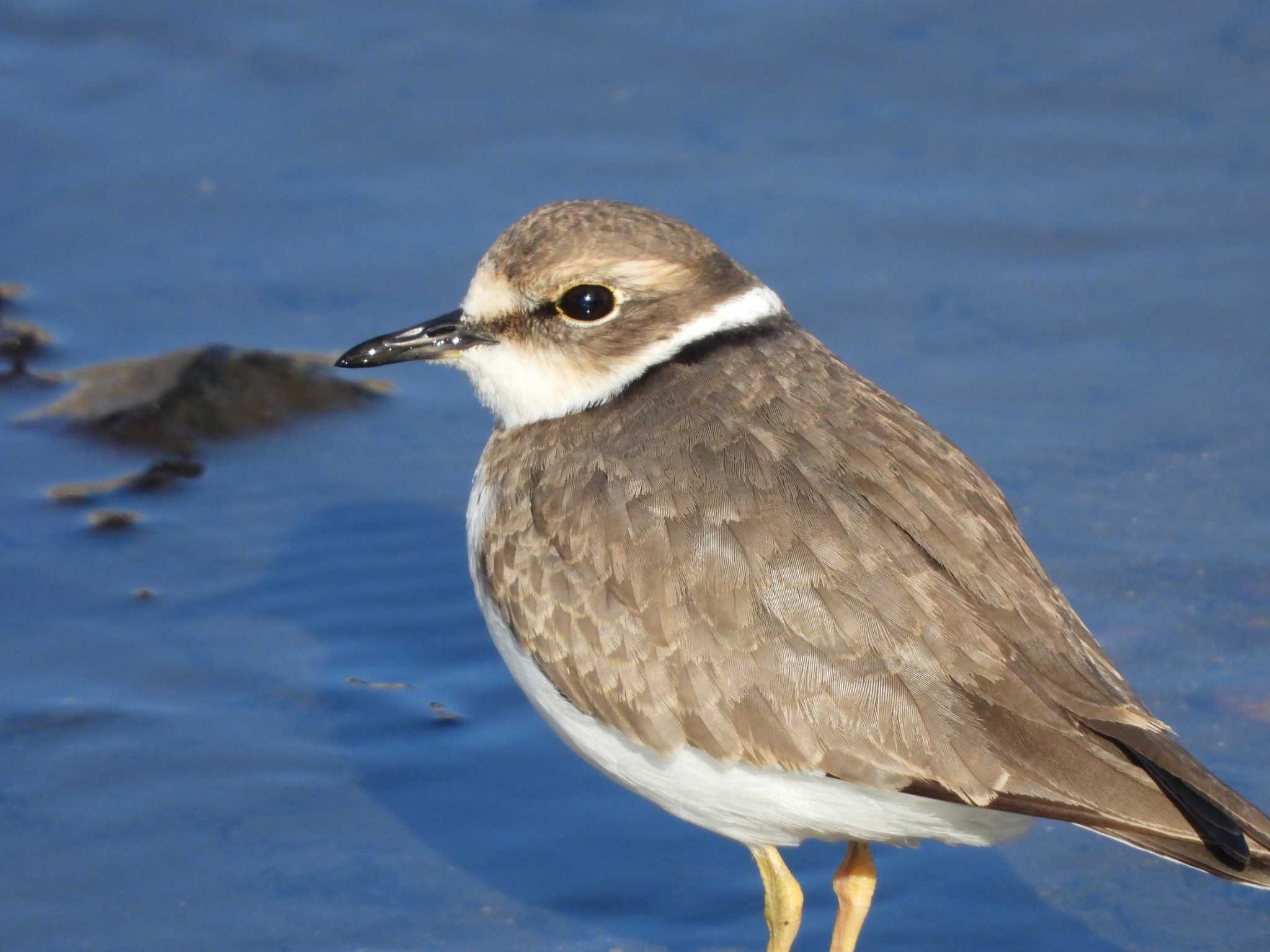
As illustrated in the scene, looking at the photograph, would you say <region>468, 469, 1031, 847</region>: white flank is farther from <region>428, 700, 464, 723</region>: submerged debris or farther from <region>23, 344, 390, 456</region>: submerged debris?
<region>23, 344, 390, 456</region>: submerged debris

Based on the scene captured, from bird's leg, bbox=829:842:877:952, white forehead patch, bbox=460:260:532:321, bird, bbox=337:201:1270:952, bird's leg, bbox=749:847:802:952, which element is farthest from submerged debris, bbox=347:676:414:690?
bird's leg, bbox=829:842:877:952

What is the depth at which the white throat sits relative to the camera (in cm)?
542

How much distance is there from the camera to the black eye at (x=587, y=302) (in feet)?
17.7

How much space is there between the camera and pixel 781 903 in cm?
534

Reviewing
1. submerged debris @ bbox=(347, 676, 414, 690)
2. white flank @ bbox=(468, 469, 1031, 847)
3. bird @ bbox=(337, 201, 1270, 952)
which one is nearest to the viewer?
bird @ bbox=(337, 201, 1270, 952)

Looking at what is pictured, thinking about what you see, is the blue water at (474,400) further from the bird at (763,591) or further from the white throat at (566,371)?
the white throat at (566,371)

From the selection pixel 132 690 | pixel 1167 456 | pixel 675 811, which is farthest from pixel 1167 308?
pixel 132 690

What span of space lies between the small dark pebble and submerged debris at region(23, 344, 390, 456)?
41cm

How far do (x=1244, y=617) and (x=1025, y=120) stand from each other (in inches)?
121

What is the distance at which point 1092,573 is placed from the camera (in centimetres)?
663

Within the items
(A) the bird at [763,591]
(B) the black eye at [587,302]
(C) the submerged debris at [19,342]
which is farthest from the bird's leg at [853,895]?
(C) the submerged debris at [19,342]

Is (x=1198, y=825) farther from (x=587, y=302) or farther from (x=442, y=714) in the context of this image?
(x=442, y=714)

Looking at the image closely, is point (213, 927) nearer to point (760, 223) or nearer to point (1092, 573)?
point (1092, 573)

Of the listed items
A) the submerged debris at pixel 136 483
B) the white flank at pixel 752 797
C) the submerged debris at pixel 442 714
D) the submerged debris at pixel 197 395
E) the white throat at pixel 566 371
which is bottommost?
the white flank at pixel 752 797
